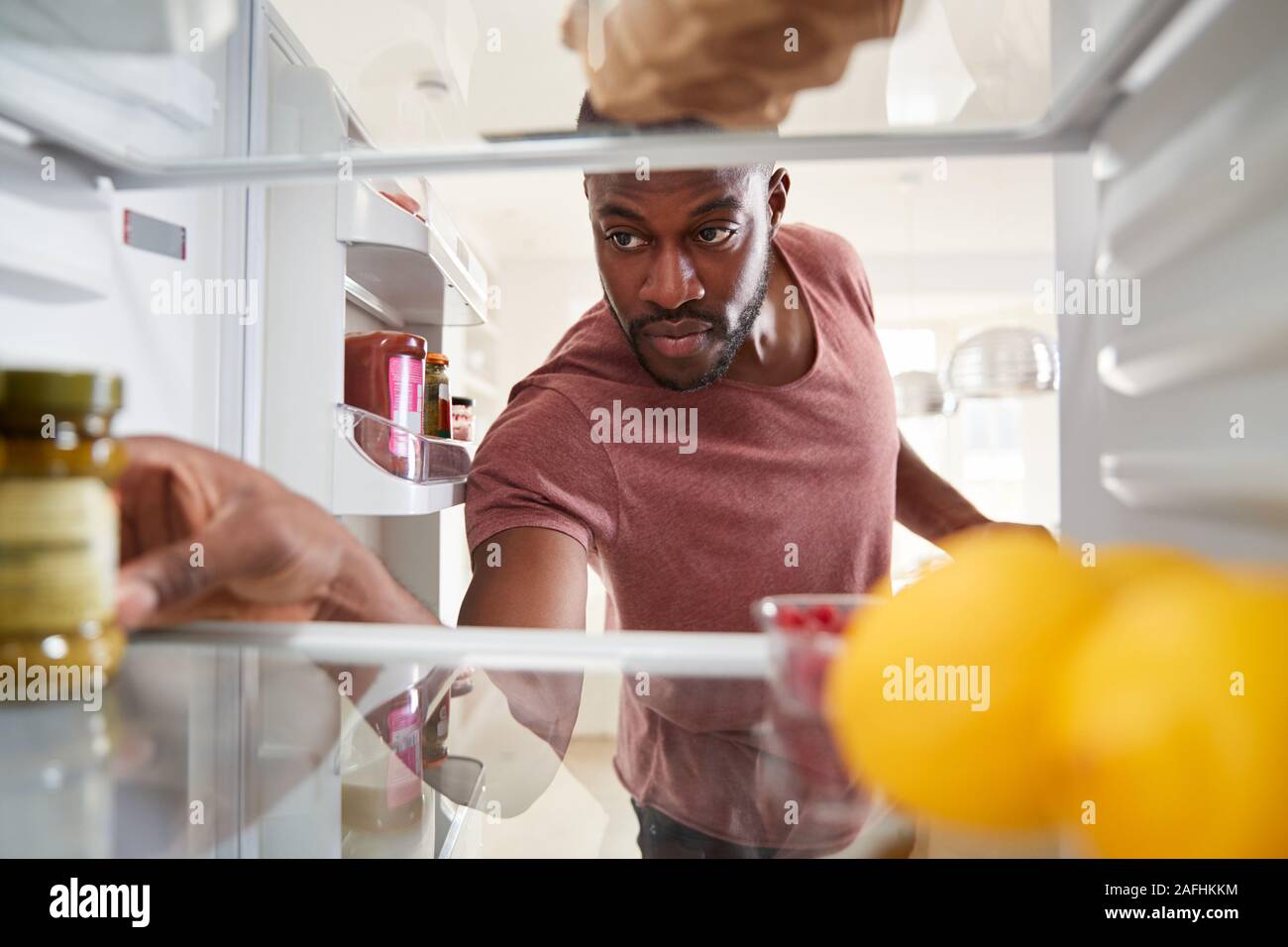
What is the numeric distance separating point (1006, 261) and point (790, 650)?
6.49m

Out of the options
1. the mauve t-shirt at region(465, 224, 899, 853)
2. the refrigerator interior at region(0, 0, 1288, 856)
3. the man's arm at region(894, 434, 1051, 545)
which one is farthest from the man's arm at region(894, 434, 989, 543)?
the refrigerator interior at region(0, 0, 1288, 856)


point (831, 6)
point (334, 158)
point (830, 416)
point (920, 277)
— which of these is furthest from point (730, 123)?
point (920, 277)

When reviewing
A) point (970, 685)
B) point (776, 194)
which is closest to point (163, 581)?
point (970, 685)

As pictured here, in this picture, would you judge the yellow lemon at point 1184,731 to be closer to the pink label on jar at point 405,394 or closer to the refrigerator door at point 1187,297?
the refrigerator door at point 1187,297

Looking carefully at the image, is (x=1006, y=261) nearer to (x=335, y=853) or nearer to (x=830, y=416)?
(x=830, y=416)

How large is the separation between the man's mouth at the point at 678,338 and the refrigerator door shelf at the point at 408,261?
1.06ft

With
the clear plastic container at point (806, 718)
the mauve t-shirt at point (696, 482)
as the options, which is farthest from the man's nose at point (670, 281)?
the clear plastic container at point (806, 718)

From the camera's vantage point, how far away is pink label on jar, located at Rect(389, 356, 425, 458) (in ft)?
3.59

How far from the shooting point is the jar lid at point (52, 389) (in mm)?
407

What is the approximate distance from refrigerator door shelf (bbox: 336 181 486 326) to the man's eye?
0.26 meters

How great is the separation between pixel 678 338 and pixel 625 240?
13 cm

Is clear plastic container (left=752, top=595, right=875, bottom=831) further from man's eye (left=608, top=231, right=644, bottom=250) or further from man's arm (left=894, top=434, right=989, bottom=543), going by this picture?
man's arm (left=894, top=434, right=989, bottom=543)

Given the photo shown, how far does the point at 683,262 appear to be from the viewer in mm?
1021

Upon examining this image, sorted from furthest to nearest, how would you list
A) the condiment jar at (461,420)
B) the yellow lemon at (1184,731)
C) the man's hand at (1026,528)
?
the condiment jar at (461,420), the man's hand at (1026,528), the yellow lemon at (1184,731)
